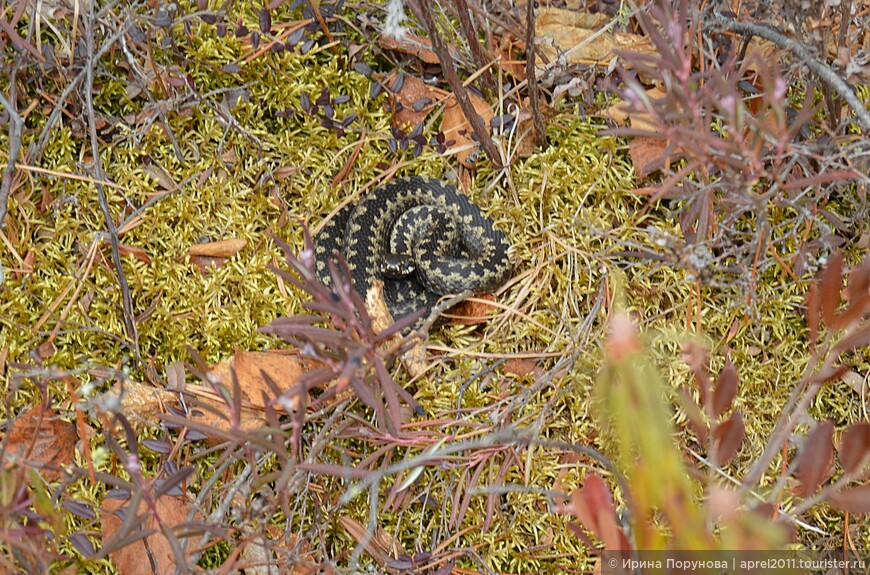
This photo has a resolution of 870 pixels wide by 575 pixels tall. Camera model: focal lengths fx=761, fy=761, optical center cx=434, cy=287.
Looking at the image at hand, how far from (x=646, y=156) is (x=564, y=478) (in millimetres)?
1871

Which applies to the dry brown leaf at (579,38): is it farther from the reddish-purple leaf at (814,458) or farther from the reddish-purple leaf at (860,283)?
the reddish-purple leaf at (814,458)

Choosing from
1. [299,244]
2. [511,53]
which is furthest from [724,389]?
[511,53]

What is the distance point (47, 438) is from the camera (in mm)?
3549

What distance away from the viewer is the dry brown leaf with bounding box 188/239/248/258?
4.22 m

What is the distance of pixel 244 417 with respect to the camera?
3674 millimetres

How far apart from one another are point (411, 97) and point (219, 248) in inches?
58.3

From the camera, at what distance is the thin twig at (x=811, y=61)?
9.79 ft

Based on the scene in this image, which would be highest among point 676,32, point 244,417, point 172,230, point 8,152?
point 676,32

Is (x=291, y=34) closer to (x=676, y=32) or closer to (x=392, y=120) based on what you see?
(x=392, y=120)

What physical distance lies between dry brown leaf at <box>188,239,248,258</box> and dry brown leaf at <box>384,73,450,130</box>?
1.21m

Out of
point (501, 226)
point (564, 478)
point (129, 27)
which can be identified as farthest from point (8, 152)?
point (564, 478)

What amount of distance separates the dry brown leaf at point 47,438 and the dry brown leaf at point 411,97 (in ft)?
8.14

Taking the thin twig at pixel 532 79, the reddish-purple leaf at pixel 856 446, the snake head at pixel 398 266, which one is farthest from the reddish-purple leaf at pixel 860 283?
the snake head at pixel 398 266

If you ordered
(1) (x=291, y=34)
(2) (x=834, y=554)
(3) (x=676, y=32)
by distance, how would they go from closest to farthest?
1. (3) (x=676, y=32)
2. (2) (x=834, y=554)
3. (1) (x=291, y=34)
